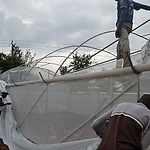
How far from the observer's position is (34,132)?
646 centimetres

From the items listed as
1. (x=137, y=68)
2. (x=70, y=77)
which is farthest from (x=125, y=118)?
(x=70, y=77)

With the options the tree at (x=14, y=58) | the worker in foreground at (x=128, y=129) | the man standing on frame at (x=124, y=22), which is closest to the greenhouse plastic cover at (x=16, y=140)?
the worker in foreground at (x=128, y=129)

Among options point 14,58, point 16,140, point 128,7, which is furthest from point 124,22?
point 14,58

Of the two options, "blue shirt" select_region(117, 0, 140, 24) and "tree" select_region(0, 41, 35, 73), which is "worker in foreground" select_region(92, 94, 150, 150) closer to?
"blue shirt" select_region(117, 0, 140, 24)

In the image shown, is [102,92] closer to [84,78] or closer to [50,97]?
[84,78]

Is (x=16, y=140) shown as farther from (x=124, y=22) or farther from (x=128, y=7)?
(x=128, y=7)

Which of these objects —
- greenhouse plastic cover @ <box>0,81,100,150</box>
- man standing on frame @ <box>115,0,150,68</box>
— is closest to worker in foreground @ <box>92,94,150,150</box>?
greenhouse plastic cover @ <box>0,81,100,150</box>

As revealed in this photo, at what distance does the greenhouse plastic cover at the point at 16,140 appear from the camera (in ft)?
12.4

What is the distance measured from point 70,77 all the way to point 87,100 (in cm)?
75

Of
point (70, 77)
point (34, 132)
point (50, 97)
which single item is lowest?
point (34, 132)

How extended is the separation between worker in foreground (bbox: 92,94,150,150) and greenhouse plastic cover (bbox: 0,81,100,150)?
1.38m

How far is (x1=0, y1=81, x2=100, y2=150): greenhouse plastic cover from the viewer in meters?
3.79

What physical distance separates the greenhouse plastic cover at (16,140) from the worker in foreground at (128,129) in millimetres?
1376

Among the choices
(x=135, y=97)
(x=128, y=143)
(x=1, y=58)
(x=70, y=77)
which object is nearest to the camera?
(x=128, y=143)
